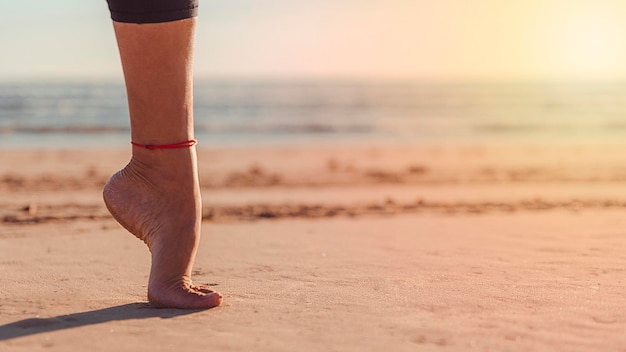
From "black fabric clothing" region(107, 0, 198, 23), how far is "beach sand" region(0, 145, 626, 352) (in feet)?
2.91

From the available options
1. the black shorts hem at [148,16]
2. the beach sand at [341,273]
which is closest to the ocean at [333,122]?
the beach sand at [341,273]

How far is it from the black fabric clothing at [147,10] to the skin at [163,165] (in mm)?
21

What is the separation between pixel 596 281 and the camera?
2881mm

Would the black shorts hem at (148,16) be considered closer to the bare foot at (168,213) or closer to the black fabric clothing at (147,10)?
the black fabric clothing at (147,10)

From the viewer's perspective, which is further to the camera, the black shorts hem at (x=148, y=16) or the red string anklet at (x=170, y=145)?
the red string anklet at (x=170, y=145)

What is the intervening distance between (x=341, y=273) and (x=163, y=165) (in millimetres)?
855

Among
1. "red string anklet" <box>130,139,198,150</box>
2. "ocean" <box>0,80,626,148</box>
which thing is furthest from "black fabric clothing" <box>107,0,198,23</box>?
Result: "ocean" <box>0,80,626,148</box>

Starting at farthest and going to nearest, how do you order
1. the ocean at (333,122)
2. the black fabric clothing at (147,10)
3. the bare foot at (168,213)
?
1. the ocean at (333,122)
2. the bare foot at (168,213)
3. the black fabric clothing at (147,10)

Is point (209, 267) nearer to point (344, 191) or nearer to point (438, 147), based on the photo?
point (344, 191)

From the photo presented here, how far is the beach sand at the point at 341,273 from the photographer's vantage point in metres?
2.19

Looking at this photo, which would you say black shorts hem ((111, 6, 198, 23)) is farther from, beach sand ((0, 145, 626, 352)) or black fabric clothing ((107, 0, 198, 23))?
beach sand ((0, 145, 626, 352))

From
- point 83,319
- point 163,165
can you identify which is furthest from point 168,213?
point 83,319

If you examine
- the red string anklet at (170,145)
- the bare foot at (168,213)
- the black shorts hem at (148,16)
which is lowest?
the bare foot at (168,213)

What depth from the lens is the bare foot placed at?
8.46ft
